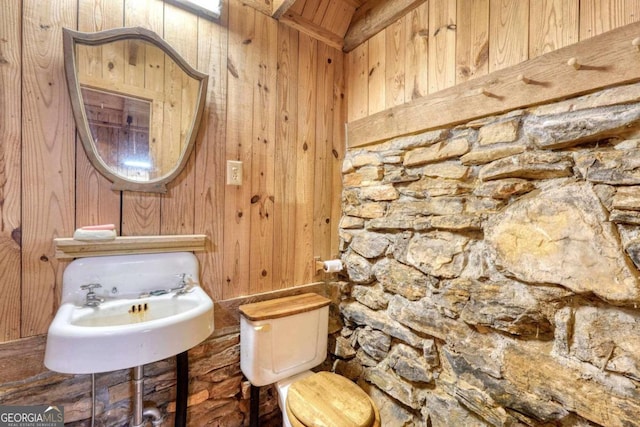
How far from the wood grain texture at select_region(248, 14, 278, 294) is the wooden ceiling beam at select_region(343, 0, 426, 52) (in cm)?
47

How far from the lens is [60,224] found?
3.34ft

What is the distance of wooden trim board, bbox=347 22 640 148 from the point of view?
788 millimetres

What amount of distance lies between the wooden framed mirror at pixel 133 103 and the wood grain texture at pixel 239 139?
0.16 metres

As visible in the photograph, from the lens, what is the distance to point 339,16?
1586 mm

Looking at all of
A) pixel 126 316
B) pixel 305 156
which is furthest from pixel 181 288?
pixel 305 156

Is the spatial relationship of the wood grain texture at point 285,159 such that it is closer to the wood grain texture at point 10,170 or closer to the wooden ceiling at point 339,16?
the wooden ceiling at point 339,16

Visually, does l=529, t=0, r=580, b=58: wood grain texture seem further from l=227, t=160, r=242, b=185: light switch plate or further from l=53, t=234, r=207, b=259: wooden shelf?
l=53, t=234, r=207, b=259: wooden shelf

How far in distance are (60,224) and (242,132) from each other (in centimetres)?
80

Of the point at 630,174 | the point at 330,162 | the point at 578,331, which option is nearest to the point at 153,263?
the point at 330,162

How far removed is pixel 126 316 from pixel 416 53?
1679mm

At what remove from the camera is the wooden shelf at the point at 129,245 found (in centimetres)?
101

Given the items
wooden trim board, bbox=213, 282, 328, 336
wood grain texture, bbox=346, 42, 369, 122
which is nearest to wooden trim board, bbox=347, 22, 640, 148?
wood grain texture, bbox=346, 42, 369, 122

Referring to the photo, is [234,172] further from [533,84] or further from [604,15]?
[604,15]

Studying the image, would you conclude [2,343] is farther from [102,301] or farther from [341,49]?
[341,49]
